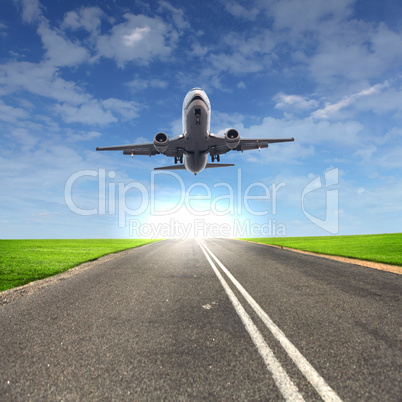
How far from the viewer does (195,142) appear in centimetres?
2195

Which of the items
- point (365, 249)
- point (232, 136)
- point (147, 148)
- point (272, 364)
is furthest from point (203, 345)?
point (147, 148)

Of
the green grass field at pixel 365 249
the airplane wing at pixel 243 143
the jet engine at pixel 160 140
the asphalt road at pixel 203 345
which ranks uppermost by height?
the airplane wing at pixel 243 143

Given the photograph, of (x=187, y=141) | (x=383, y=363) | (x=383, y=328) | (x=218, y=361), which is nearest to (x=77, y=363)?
(x=218, y=361)

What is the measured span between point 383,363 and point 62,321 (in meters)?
4.25

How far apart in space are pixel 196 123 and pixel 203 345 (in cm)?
1823

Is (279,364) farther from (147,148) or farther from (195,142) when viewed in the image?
(147,148)

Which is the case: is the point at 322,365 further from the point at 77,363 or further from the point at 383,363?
the point at 77,363

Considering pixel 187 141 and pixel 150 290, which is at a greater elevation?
pixel 187 141

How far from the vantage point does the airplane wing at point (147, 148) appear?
22.9m

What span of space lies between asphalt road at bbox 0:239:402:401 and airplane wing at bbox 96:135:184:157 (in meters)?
18.7

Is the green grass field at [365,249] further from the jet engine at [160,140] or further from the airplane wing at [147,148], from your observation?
the airplane wing at [147,148]

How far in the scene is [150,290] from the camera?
586 cm

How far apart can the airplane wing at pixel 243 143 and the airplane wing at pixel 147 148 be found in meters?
3.03

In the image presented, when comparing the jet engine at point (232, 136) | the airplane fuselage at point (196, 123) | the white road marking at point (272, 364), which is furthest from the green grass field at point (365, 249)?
the airplane fuselage at point (196, 123)
